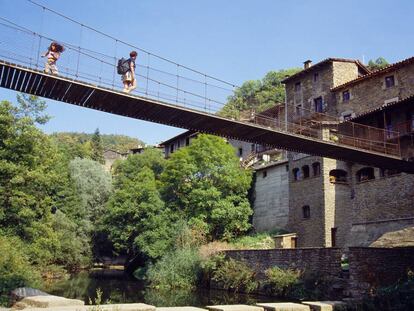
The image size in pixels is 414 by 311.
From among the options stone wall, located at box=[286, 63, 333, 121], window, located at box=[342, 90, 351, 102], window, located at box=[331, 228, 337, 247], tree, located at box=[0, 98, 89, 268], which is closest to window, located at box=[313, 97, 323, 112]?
stone wall, located at box=[286, 63, 333, 121]

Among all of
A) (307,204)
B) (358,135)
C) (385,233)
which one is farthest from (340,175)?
(385,233)

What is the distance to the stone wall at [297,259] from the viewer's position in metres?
20.2

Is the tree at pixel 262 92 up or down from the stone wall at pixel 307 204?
up

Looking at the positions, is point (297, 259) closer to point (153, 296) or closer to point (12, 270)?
point (153, 296)

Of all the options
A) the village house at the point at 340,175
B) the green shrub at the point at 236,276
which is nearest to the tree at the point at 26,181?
the green shrub at the point at 236,276

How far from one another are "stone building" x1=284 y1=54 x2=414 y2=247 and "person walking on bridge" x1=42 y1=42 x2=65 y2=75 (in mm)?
17288

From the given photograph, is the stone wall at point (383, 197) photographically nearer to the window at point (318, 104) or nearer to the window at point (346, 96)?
the window at point (346, 96)

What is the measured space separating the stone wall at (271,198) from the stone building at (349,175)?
3.21ft

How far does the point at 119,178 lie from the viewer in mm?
49594

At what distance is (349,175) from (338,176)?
1101 mm

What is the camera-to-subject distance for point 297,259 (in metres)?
22.3

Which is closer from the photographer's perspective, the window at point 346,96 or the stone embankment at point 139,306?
the stone embankment at point 139,306

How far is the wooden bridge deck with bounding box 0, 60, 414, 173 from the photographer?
11.7 meters

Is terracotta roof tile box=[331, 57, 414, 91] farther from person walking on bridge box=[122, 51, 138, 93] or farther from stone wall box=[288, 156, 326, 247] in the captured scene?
person walking on bridge box=[122, 51, 138, 93]
